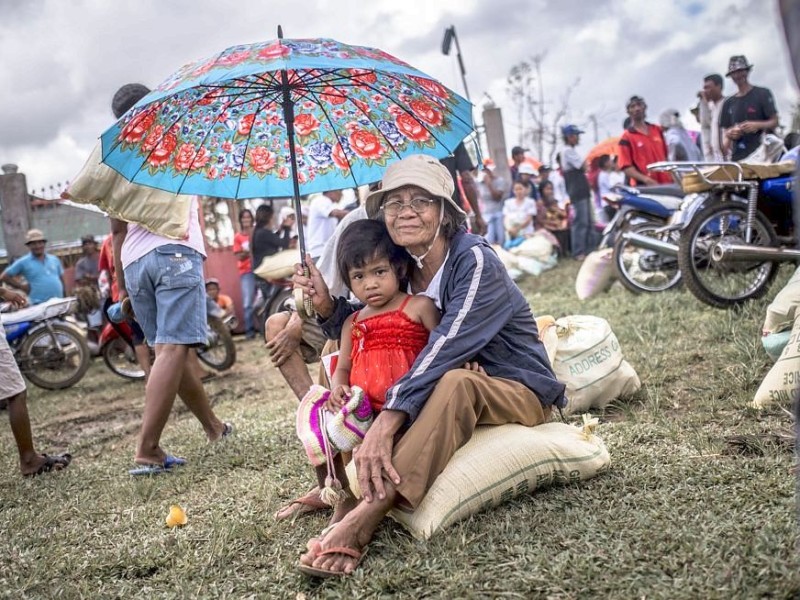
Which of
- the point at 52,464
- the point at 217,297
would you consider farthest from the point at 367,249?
the point at 217,297

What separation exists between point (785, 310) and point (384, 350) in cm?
226

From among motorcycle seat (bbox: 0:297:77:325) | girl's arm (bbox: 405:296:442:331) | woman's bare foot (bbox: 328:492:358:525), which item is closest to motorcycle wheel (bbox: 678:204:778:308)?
girl's arm (bbox: 405:296:442:331)

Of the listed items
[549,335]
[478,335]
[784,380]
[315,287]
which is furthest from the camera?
[549,335]

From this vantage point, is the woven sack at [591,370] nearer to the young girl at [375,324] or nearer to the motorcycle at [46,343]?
the young girl at [375,324]

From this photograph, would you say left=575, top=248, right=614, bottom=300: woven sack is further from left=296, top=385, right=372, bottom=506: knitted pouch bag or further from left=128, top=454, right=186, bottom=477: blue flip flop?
left=296, top=385, right=372, bottom=506: knitted pouch bag

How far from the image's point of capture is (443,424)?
8.44ft

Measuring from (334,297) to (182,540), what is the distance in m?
1.10

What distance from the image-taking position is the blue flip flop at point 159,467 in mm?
3982

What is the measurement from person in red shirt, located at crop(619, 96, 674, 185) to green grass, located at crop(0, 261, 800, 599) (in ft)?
14.2

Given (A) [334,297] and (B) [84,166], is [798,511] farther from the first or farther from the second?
(B) [84,166]

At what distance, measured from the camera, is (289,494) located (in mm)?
3381

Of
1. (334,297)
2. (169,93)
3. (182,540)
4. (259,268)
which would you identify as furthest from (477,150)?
(259,268)

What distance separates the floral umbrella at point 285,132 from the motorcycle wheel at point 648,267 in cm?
430

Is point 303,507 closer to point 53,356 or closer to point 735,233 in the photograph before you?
point 735,233
